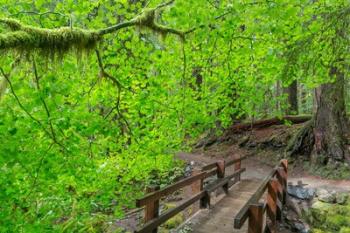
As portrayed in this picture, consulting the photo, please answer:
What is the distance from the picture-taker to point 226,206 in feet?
30.1

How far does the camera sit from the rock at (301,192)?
10820 mm

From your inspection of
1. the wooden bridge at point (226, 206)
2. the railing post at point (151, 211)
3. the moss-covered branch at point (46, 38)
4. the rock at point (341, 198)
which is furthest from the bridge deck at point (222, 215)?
the moss-covered branch at point (46, 38)

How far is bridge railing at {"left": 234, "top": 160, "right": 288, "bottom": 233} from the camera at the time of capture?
5.17 m

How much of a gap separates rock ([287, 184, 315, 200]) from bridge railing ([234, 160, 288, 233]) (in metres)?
0.62

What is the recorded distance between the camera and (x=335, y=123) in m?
13.5

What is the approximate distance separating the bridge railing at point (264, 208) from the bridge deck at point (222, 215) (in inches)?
25.3

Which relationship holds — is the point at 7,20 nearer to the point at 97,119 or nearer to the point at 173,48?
the point at 97,119

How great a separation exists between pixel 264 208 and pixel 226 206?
2.70 m

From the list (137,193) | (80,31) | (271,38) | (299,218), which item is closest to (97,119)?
(80,31)

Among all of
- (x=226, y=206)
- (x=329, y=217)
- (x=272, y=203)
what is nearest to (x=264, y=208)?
(x=272, y=203)

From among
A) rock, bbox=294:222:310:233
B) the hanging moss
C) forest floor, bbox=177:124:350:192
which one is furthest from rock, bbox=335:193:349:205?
the hanging moss

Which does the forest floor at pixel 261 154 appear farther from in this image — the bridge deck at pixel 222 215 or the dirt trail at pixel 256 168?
the bridge deck at pixel 222 215

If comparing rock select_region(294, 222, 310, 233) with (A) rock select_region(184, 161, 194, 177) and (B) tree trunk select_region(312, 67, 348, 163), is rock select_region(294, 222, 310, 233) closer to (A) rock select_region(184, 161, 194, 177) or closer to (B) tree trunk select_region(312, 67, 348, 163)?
(B) tree trunk select_region(312, 67, 348, 163)

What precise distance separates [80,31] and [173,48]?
4.79m
